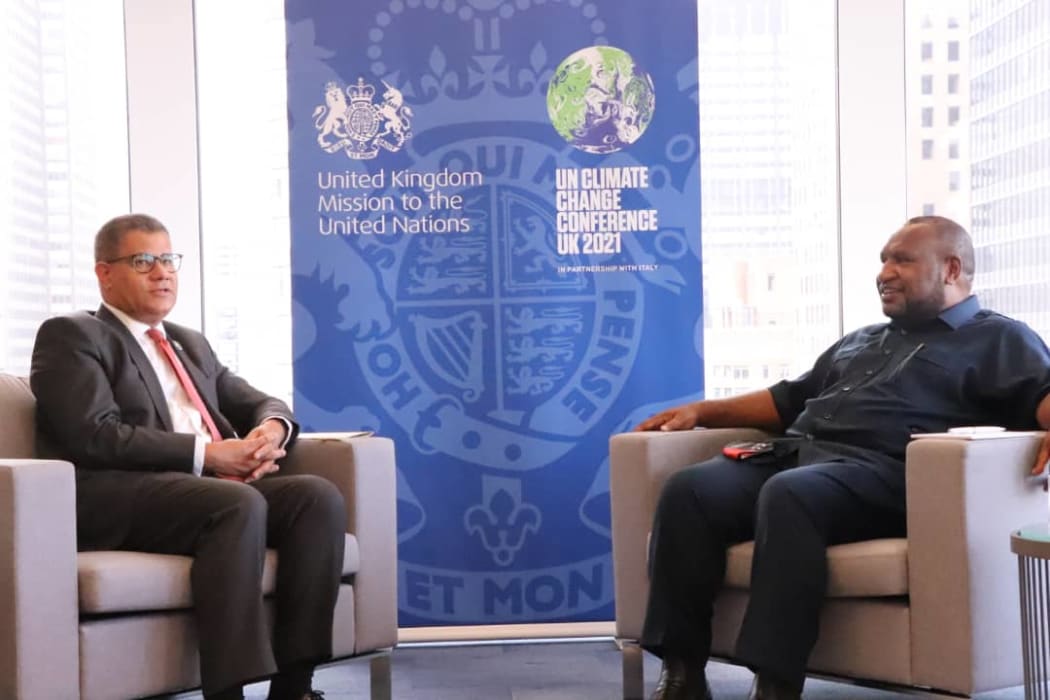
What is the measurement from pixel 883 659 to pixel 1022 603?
1.35ft

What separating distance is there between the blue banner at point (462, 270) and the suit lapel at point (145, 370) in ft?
3.37

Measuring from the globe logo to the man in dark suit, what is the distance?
4.86 feet

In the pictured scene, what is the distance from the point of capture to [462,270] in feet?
15.5

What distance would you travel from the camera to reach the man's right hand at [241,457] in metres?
3.65

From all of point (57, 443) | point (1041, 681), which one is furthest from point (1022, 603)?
point (57, 443)

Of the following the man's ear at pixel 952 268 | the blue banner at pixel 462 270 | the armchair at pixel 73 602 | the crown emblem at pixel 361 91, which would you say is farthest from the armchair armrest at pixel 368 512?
the man's ear at pixel 952 268

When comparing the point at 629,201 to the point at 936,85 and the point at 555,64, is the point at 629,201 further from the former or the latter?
the point at 936,85

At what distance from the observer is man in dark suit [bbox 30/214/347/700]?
3262 millimetres

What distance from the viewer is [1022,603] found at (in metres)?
2.99

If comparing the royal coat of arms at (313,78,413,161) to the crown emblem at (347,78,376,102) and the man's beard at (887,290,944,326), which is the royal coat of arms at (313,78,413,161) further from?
the man's beard at (887,290,944,326)

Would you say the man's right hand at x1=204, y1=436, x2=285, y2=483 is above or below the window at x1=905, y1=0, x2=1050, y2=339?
below

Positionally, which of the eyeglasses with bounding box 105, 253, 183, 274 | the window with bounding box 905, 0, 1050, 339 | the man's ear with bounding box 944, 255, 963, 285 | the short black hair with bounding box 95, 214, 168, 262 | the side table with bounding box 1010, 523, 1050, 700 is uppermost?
the window with bounding box 905, 0, 1050, 339

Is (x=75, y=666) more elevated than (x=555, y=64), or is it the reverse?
(x=555, y=64)

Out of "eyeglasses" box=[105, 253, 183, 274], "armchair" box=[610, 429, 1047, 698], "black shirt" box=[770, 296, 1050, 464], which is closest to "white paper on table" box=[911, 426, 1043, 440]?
"armchair" box=[610, 429, 1047, 698]
